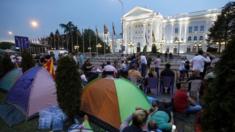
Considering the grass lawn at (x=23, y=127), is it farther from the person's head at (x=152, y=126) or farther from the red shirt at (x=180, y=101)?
the red shirt at (x=180, y=101)

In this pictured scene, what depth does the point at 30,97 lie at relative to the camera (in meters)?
5.83

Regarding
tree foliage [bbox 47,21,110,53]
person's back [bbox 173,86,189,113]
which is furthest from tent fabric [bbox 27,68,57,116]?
tree foliage [bbox 47,21,110,53]

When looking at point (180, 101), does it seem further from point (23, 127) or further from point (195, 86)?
point (23, 127)

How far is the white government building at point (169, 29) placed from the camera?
61.0m

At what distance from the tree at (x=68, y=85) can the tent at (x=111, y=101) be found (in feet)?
1.38

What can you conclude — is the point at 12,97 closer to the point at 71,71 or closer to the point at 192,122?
the point at 71,71

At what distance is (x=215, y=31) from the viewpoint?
43344 mm

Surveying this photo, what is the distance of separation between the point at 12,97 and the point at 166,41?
6634 centimetres

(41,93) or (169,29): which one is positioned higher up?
(169,29)

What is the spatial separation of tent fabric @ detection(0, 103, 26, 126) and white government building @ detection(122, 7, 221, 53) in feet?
171

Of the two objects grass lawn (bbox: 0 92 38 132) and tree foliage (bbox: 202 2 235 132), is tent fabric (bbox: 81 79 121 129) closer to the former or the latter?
grass lawn (bbox: 0 92 38 132)

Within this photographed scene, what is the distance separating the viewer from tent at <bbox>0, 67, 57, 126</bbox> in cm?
578

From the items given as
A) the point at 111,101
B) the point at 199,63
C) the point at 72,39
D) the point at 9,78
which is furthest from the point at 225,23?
the point at 111,101

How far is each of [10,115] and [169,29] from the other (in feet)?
226
